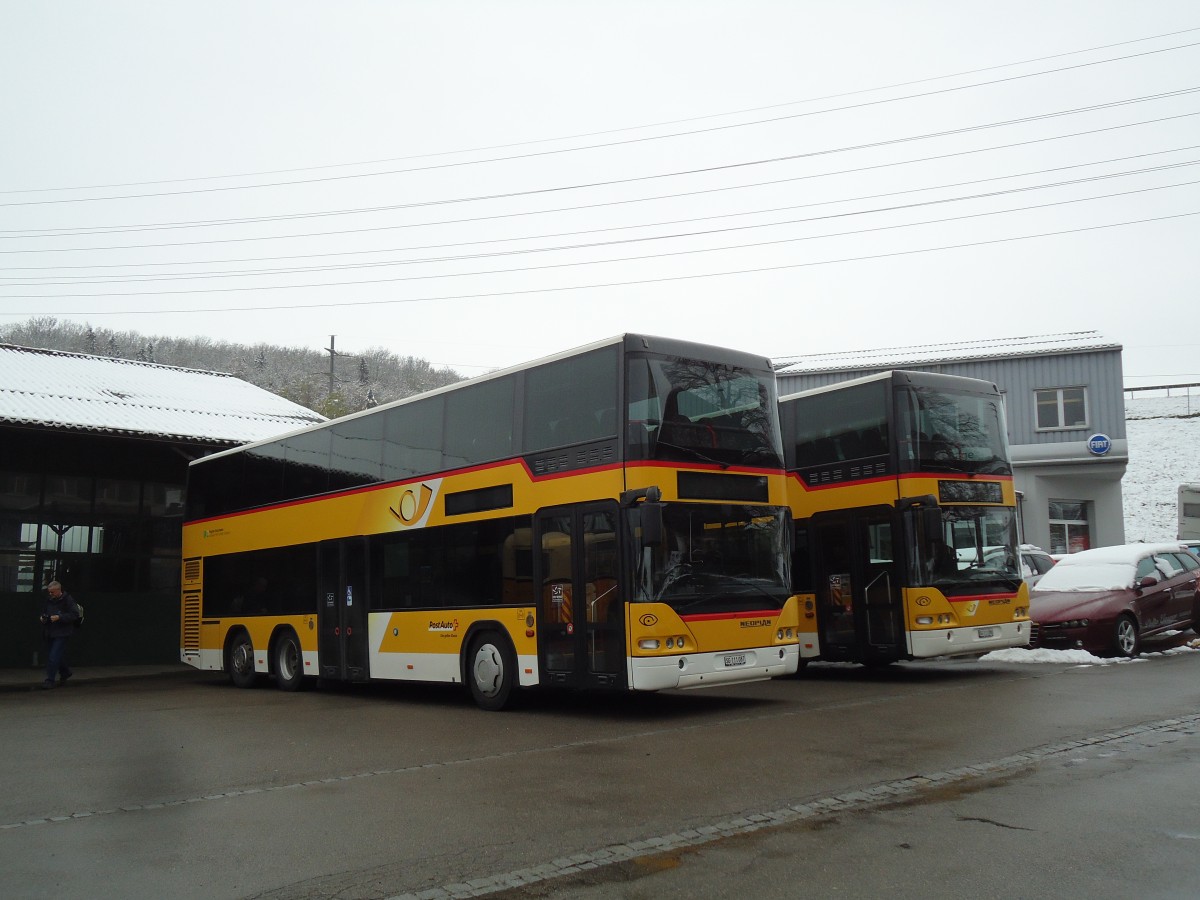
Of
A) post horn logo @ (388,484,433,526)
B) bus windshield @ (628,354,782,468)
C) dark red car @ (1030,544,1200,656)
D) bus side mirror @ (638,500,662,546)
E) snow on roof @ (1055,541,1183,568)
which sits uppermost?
bus windshield @ (628,354,782,468)

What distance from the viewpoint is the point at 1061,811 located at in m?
6.54

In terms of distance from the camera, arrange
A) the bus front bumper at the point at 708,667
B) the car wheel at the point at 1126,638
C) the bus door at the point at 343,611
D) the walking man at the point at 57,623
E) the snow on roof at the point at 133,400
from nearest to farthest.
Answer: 1. the bus front bumper at the point at 708,667
2. the bus door at the point at 343,611
3. the car wheel at the point at 1126,638
4. the walking man at the point at 57,623
5. the snow on roof at the point at 133,400

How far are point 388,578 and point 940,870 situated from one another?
A: 10677mm


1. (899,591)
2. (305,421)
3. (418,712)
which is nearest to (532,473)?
(418,712)

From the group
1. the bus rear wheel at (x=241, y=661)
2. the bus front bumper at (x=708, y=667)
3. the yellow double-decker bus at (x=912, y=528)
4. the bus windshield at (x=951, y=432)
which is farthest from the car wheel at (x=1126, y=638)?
the bus rear wheel at (x=241, y=661)

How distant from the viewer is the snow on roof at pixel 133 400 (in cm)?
2211

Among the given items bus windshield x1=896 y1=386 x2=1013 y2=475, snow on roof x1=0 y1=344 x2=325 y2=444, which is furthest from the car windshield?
snow on roof x1=0 y1=344 x2=325 y2=444

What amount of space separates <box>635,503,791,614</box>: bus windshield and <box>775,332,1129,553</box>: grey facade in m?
23.1

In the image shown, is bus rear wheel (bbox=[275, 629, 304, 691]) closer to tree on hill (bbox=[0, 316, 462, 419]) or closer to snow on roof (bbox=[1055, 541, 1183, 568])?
snow on roof (bbox=[1055, 541, 1183, 568])

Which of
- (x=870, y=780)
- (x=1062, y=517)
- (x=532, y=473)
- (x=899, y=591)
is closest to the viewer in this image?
(x=870, y=780)

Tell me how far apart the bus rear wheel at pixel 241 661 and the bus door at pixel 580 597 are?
27.1ft

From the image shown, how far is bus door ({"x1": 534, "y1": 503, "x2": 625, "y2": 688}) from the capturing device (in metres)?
11.5

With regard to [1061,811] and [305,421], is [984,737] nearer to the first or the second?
[1061,811]

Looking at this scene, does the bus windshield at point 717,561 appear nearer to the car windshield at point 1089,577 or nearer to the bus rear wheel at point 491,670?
the bus rear wheel at point 491,670
